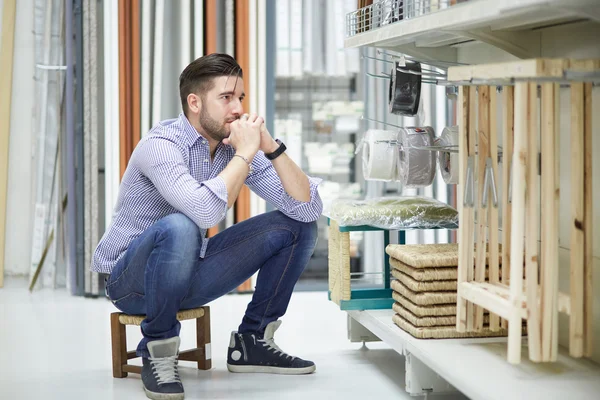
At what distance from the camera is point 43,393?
8.56 ft

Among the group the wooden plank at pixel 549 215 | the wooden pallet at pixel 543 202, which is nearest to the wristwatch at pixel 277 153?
the wooden pallet at pixel 543 202

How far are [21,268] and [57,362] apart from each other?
186 cm

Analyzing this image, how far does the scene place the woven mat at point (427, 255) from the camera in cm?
245

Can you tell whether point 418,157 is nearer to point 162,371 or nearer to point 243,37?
point 162,371

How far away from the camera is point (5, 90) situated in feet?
14.8

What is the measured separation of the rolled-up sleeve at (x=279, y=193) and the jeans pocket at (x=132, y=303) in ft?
1.72

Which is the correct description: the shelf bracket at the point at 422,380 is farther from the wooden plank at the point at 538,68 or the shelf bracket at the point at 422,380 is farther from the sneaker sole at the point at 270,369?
the wooden plank at the point at 538,68

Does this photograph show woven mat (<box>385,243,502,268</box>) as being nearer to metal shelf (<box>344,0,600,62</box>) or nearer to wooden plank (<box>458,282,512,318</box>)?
wooden plank (<box>458,282,512,318</box>)

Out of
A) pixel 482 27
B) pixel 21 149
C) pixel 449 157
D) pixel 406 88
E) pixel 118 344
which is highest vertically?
pixel 482 27

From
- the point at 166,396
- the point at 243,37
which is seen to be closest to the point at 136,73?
the point at 243,37

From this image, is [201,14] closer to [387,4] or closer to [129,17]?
[129,17]

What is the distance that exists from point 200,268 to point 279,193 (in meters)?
0.36

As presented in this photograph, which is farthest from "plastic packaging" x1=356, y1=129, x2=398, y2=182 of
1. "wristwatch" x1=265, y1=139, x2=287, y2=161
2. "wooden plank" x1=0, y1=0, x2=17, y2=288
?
"wooden plank" x1=0, y1=0, x2=17, y2=288

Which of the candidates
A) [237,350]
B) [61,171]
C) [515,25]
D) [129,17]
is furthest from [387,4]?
[61,171]
